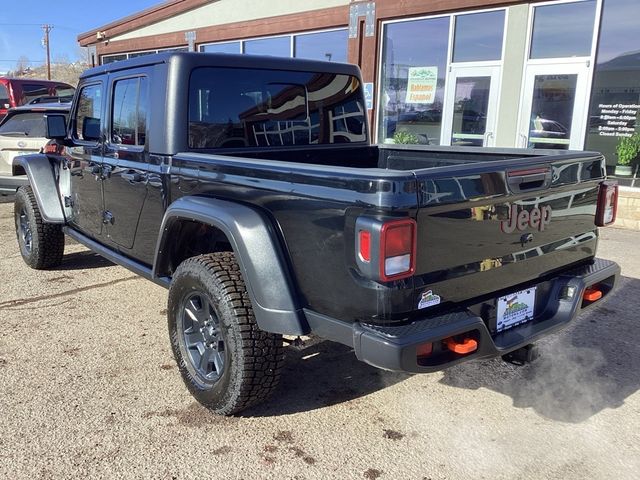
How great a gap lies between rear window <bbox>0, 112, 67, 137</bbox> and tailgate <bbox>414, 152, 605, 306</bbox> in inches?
289

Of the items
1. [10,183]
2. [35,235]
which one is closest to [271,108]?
[35,235]

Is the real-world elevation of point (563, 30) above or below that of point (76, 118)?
above

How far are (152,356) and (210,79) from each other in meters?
1.83

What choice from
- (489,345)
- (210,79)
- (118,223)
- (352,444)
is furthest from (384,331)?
(118,223)

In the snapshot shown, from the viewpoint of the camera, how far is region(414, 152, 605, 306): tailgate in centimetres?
234

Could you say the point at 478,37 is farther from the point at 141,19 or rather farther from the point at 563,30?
the point at 141,19

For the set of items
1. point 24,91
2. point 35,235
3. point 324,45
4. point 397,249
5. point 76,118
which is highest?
point 324,45

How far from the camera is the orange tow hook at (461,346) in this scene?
2393 mm

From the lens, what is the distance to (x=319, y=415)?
3.09 meters

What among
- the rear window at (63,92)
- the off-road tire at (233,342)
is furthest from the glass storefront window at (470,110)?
the rear window at (63,92)

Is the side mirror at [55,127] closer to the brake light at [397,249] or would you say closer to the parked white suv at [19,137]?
the parked white suv at [19,137]

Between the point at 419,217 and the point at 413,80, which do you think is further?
the point at 413,80

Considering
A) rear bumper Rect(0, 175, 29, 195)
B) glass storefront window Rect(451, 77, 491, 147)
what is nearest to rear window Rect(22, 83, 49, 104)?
rear bumper Rect(0, 175, 29, 195)

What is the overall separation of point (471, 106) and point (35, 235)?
7171mm
